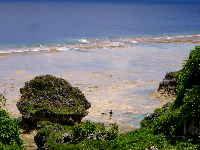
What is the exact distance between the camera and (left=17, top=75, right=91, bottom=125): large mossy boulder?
40250 mm

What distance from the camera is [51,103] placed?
136 feet

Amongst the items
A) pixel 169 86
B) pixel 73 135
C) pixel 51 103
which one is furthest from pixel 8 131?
pixel 169 86

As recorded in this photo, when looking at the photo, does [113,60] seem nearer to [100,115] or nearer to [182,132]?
[100,115]

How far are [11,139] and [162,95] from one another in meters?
24.8

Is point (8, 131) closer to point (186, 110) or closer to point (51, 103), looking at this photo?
point (186, 110)

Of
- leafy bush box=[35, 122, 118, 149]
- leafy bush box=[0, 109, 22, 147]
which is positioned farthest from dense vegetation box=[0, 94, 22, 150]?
leafy bush box=[35, 122, 118, 149]

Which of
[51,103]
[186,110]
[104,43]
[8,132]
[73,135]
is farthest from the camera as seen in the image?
[104,43]

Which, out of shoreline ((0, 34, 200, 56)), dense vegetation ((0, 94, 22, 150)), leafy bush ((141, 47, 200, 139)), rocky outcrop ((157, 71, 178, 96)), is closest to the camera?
leafy bush ((141, 47, 200, 139))

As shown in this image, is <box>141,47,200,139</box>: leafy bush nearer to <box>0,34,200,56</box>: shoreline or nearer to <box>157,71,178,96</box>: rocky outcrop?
<box>157,71,178,96</box>: rocky outcrop

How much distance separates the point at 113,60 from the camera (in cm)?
8056

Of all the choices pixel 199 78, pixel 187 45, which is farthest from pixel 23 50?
pixel 199 78

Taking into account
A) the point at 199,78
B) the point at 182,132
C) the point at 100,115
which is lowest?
the point at 100,115

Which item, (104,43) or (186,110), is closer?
(186,110)

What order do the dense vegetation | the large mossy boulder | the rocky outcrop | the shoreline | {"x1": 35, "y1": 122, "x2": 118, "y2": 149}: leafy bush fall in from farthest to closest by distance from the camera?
the shoreline
the rocky outcrop
the large mossy boulder
the dense vegetation
{"x1": 35, "y1": 122, "x2": 118, "y2": 149}: leafy bush
